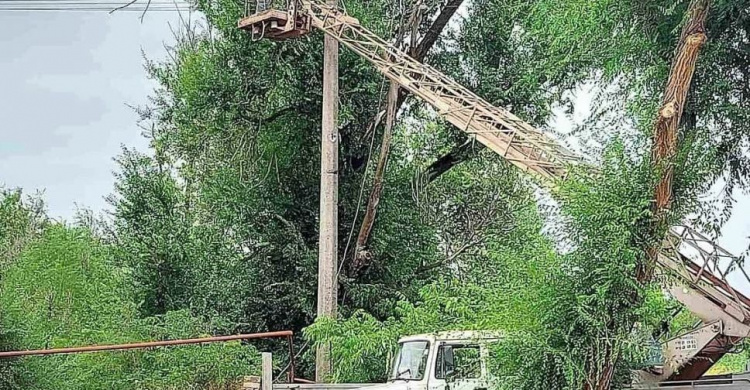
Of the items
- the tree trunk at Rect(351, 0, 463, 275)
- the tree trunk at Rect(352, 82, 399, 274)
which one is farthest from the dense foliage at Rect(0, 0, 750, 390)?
the tree trunk at Rect(352, 82, 399, 274)

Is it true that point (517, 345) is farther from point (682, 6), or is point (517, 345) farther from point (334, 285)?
point (334, 285)

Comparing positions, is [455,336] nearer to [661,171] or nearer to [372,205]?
[661,171]

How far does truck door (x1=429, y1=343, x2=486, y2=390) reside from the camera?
703 centimetres

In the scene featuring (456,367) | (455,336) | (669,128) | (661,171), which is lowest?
(456,367)

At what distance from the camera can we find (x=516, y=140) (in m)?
9.58

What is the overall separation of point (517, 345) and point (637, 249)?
3.19ft

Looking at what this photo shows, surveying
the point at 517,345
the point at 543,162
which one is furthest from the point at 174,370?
the point at 517,345

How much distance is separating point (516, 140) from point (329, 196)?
377cm

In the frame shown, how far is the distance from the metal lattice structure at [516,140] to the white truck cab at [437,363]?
1.47m

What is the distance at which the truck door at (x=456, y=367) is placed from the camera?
23.1 ft

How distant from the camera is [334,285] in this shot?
12422mm

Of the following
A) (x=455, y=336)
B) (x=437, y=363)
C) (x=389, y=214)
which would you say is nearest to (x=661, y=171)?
(x=455, y=336)

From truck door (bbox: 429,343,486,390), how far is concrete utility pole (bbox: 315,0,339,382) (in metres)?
4.61

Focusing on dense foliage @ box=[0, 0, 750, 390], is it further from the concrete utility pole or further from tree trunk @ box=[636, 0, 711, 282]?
the concrete utility pole
